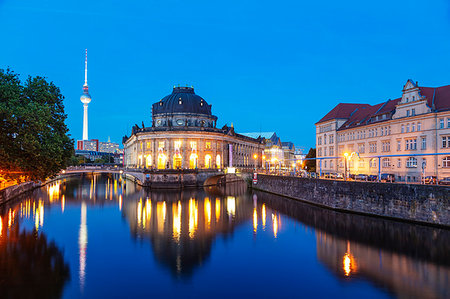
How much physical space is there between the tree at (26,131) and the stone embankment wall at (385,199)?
32.3 m

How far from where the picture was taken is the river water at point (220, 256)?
2033cm

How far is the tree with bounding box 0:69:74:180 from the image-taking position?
34.1 m

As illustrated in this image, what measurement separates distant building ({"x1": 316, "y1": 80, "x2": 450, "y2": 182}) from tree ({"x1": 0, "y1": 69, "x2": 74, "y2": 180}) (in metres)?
34.5

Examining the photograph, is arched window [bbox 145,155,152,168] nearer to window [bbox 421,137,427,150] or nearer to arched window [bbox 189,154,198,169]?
arched window [bbox 189,154,198,169]

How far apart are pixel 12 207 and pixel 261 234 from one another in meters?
34.1

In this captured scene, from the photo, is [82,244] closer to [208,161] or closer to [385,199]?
[385,199]

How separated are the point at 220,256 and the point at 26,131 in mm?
23046

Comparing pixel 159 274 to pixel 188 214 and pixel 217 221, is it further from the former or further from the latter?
pixel 188 214

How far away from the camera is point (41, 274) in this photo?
2200cm

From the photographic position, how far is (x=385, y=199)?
120 feet

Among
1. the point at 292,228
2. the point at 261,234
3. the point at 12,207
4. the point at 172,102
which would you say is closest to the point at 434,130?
the point at 292,228

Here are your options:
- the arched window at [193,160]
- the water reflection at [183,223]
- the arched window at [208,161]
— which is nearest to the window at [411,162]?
the water reflection at [183,223]

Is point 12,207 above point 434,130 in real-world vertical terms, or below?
below

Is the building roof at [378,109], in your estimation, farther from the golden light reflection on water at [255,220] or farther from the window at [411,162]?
the golden light reflection on water at [255,220]
